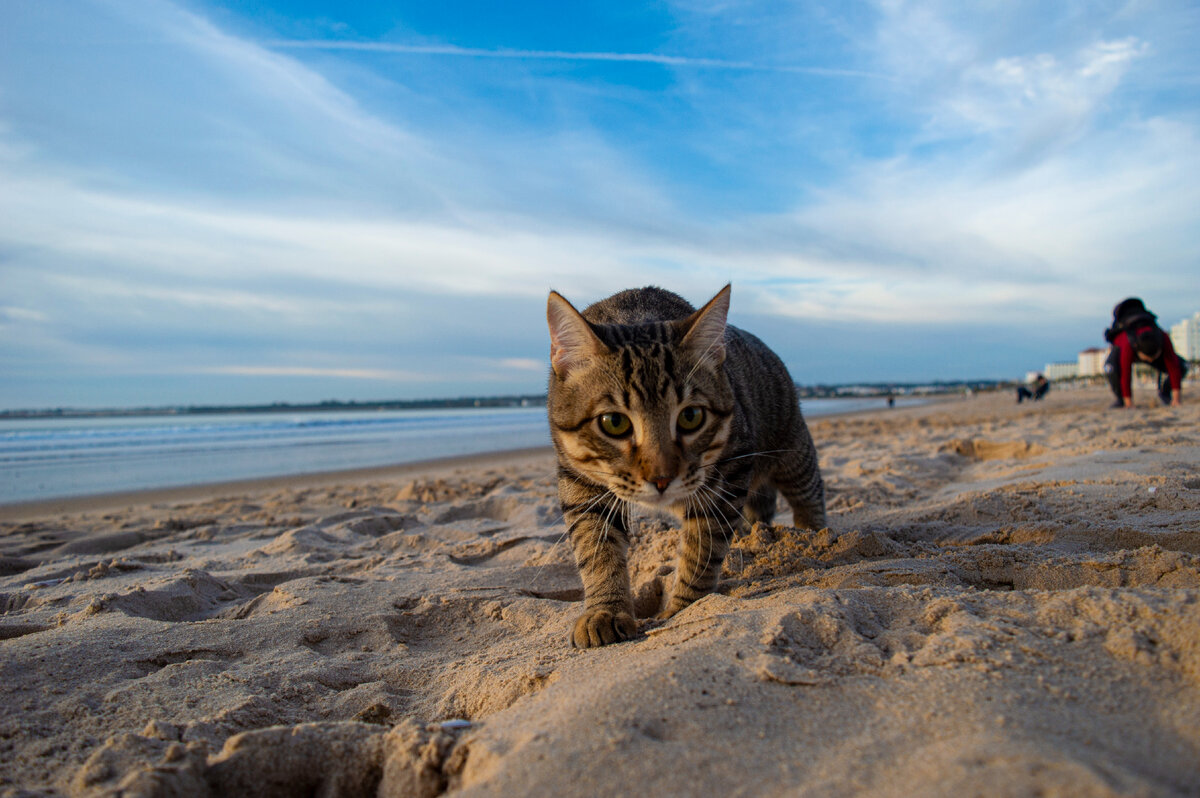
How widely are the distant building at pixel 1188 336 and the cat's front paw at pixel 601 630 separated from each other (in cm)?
10239

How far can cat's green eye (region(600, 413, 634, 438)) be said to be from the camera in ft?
8.54

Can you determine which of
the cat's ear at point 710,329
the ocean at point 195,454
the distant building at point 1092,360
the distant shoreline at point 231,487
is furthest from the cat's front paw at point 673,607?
the distant building at point 1092,360

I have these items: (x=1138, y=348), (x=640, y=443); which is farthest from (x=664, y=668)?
(x=1138, y=348)

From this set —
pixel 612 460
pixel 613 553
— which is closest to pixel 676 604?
pixel 613 553

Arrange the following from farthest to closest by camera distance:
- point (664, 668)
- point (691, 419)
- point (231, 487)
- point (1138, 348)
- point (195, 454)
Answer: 1. point (195, 454)
2. point (1138, 348)
3. point (231, 487)
4. point (691, 419)
5. point (664, 668)

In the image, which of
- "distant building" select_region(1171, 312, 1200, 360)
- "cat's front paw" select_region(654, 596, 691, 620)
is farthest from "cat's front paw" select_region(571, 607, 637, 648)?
"distant building" select_region(1171, 312, 1200, 360)

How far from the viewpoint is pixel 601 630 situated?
2.43 m

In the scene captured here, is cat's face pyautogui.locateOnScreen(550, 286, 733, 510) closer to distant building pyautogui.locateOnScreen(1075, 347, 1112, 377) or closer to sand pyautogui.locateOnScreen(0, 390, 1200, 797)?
sand pyautogui.locateOnScreen(0, 390, 1200, 797)

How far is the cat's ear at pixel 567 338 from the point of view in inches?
105

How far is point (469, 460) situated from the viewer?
1334cm

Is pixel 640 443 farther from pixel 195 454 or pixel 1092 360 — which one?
pixel 1092 360

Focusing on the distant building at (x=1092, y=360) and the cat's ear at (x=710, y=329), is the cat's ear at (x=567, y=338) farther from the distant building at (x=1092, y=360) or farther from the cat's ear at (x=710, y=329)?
the distant building at (x=1092, y=360)

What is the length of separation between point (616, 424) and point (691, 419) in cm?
33

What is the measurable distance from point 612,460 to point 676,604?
29.9 inches
